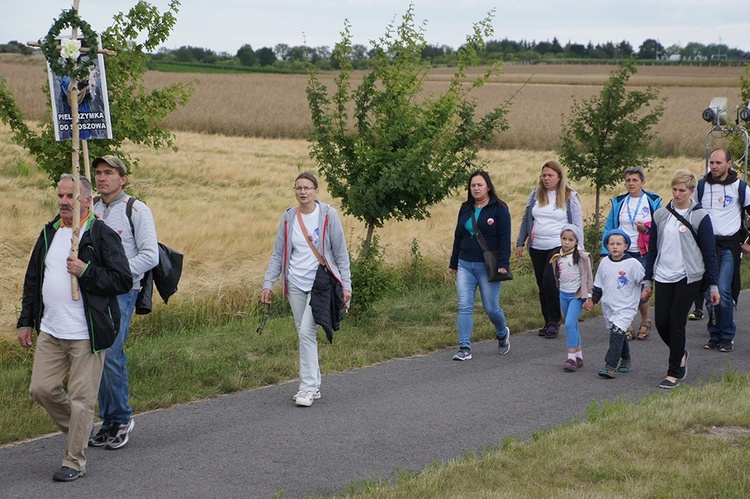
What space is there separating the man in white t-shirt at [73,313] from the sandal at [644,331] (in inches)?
251

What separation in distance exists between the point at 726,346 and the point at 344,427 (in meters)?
4.83

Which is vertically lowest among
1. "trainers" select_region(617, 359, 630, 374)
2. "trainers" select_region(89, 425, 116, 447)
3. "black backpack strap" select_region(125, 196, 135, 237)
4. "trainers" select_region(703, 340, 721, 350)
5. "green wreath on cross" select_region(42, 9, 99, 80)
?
"trainers" select_region(703, 340, 721, 350)

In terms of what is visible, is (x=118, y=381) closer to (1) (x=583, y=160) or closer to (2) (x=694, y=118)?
(1) (x=583, y=160)

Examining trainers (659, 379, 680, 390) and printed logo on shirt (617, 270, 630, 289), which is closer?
trainers (659, 379, 680, 390)

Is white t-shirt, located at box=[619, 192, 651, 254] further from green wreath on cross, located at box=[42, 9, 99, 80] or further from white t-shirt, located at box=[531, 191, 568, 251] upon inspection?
green wreath on cross, located at box=[42, 9, 99, 80]

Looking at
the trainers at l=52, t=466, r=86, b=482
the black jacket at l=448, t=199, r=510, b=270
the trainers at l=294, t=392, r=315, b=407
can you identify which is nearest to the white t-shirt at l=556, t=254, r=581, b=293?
the black jacket at l=448, t=199, r=510, b=270

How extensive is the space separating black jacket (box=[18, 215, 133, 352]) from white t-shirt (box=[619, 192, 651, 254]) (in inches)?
244

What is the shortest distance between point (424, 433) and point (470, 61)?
225 inches

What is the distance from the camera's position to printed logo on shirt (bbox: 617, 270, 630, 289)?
8711 mm

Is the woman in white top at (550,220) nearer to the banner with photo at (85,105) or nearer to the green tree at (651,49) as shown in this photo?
the banner with photo at (85,105)

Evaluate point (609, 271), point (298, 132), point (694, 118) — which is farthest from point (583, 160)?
point (694, 118)

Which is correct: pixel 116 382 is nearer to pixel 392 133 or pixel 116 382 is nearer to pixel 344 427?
pixel 344 427

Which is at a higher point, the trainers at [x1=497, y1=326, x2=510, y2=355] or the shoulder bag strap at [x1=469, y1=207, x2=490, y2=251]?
the shoulder bag strap at [x1=469, y1=207, x2=490, y2=251]

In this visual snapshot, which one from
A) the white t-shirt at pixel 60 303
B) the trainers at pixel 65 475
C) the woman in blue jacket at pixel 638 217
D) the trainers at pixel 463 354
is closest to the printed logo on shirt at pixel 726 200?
the woman in blue jacket at pixel 638 217
